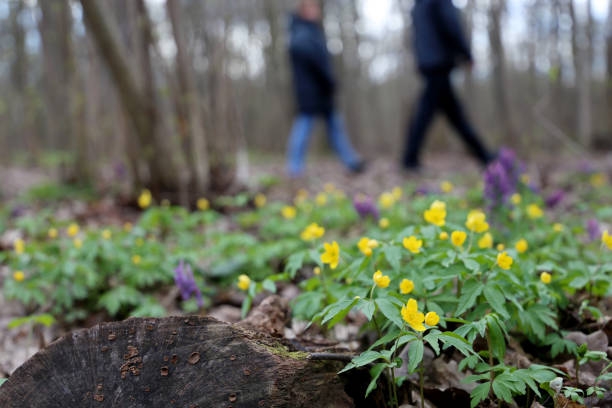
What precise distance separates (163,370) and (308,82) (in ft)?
19.3

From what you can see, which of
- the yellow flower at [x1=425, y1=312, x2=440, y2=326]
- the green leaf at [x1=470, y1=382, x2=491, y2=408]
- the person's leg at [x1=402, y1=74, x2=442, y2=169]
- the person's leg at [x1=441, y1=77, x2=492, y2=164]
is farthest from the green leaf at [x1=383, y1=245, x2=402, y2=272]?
the person's leg at [x1=402, y1=74, x2=442, y2=169]

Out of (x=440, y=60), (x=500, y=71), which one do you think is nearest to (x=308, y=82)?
(x=440, y=60)

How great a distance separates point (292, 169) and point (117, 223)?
2.93 meters

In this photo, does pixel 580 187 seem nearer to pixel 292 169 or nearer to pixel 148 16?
pixel 292 169

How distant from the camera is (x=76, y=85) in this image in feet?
19.0

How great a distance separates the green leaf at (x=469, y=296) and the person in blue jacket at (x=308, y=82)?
5207mm

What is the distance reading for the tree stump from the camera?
4.21ft

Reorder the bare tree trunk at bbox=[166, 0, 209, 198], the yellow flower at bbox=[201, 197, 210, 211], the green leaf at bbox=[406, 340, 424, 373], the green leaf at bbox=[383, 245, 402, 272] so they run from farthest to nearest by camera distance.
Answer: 1. the bare tree trunk at bbox=[166, 0, 209, 198]
2. the yellow flower at bbox=[201, 197, 210, 211]
3. the green leaf at bbox=[383, 245, 402, 272]
4. the green leaf at bbox=[406, 340, 424, 373]

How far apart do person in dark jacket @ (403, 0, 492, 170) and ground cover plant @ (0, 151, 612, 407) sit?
4.77 feet

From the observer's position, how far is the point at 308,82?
666 cm

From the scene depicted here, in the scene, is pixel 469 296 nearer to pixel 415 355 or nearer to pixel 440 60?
pixel 415 355

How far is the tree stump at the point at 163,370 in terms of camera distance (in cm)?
128

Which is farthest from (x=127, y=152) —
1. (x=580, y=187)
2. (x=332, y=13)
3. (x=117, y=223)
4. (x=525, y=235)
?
(x=332, y=13)

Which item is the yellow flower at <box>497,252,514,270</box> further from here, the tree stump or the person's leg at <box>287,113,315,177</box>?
the person's leg at <box>287,113,315,177</box>
